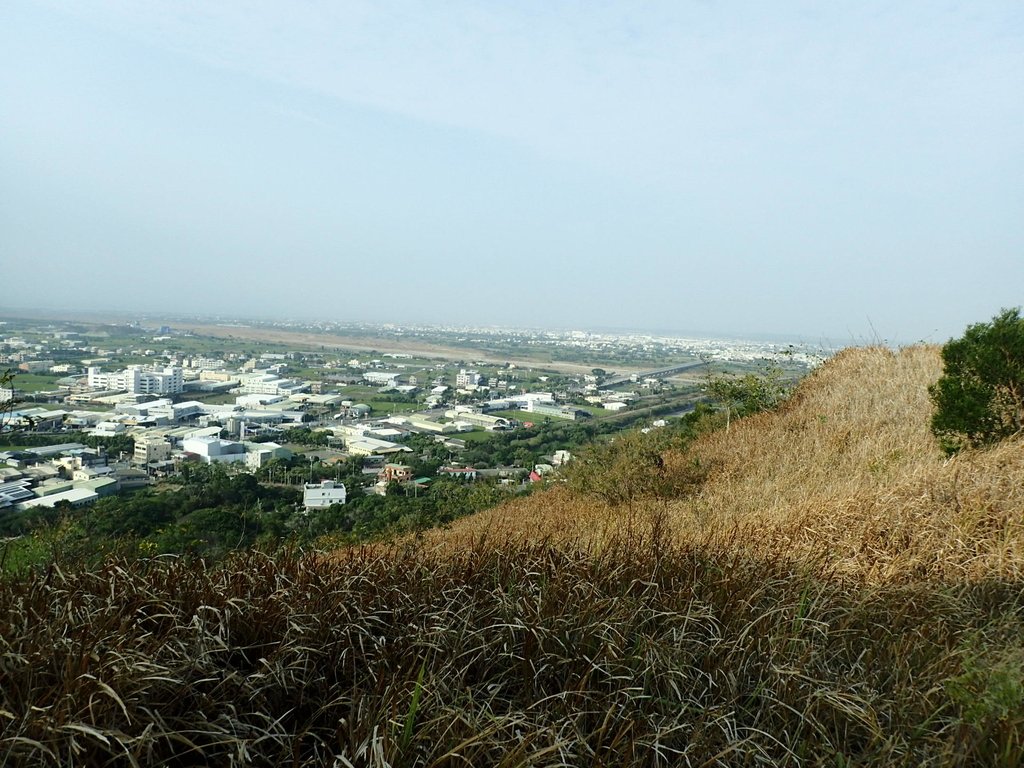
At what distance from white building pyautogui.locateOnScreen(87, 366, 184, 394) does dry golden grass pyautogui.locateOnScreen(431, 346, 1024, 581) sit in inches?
762

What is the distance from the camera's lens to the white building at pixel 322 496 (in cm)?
948

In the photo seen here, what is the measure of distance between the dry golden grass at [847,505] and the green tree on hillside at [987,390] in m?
0.41

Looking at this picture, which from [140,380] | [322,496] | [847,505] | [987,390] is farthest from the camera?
[140,380]

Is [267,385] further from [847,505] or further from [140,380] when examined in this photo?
[847,505]

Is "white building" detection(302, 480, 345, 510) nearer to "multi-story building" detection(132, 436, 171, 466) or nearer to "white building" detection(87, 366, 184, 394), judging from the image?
"multi-story building" detection(132, 436, 171, 466)

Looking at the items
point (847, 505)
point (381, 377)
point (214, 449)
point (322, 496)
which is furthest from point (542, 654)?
point (381, 377)

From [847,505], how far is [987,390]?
3.00 meters

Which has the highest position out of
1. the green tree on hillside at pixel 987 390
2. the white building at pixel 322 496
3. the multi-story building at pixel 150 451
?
the green tree on hillside at pixel 987 390

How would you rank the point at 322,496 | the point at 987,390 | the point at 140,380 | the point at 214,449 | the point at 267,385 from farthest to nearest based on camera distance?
the point at 267,385 → the point at 140,380 → the point at 214,449 → the point at 322,496 → the point at 987,390

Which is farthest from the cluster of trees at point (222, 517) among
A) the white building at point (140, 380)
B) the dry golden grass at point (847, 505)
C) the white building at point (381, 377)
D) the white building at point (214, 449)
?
the white building at point (381, 377)

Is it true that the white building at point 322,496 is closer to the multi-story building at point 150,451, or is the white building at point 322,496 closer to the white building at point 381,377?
the multi-story building at point 150,451

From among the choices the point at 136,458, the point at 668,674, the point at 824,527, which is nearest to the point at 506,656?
the point at 668,674

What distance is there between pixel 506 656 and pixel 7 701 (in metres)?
1.70

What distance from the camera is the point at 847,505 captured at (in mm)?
4918
